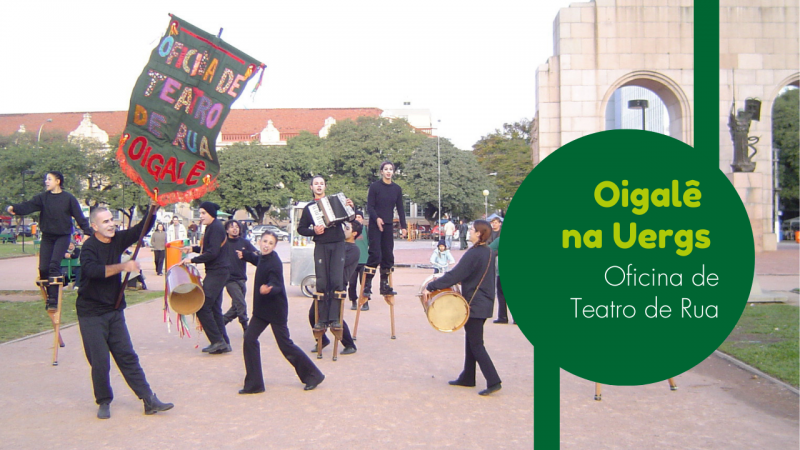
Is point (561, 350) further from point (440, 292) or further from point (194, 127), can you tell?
point (194, 127)

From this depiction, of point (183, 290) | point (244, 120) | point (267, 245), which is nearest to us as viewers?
point (267, 245)

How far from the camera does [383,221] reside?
30.9 ft

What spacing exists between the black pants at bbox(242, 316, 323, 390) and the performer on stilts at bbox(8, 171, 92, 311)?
3.52 m

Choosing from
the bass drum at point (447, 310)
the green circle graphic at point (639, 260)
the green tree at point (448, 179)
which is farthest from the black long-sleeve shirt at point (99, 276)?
the green tree at point (448, 179)

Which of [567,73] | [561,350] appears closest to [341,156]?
[567,73]

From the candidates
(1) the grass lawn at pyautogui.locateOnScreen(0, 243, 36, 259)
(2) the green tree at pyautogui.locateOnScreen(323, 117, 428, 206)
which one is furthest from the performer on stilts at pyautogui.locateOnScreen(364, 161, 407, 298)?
(2) the green tree at pyautogui.locateOnScreen(323, 117, 428, 206)

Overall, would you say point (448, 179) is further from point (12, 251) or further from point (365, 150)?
point (12, 251)

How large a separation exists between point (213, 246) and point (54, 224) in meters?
2.29

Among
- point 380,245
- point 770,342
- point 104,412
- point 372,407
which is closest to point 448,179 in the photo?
point 770,342

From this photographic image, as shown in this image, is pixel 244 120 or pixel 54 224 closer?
pixel 54 224

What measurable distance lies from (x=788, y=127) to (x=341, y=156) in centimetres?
4167

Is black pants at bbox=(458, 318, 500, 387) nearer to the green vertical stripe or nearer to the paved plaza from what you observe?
the paved plaza

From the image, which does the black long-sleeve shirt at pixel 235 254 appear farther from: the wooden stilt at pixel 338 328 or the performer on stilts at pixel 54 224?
the performer on stilts at pixel 54 224

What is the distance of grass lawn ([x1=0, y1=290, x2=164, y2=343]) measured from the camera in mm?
10898
